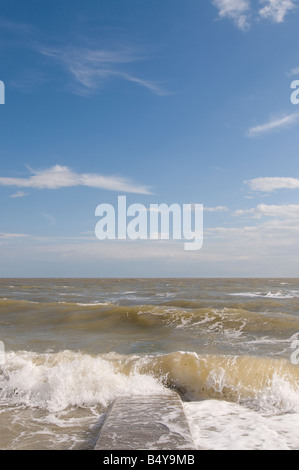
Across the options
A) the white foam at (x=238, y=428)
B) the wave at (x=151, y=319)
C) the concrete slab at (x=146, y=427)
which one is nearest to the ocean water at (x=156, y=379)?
the white foam at (x=238, y=428)

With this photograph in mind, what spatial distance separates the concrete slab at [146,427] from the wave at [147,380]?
1.09m

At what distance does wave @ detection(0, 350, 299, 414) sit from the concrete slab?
3.57ft

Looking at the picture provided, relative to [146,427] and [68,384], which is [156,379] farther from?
[146,427]

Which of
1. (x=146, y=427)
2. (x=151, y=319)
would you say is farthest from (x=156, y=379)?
(x=151, y=319)

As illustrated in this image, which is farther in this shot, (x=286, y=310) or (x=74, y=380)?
(x=286, y=310)

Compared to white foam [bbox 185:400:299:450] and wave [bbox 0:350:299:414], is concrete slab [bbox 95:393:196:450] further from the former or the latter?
wave [bbox 0:350:299:414]

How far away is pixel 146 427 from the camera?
192 inches

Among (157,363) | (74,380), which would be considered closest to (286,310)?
(157,363)

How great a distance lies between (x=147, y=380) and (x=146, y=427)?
2944mm

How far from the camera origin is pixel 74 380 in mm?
7488

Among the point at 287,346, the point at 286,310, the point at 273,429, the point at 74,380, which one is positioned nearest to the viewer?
the point at 273,429
